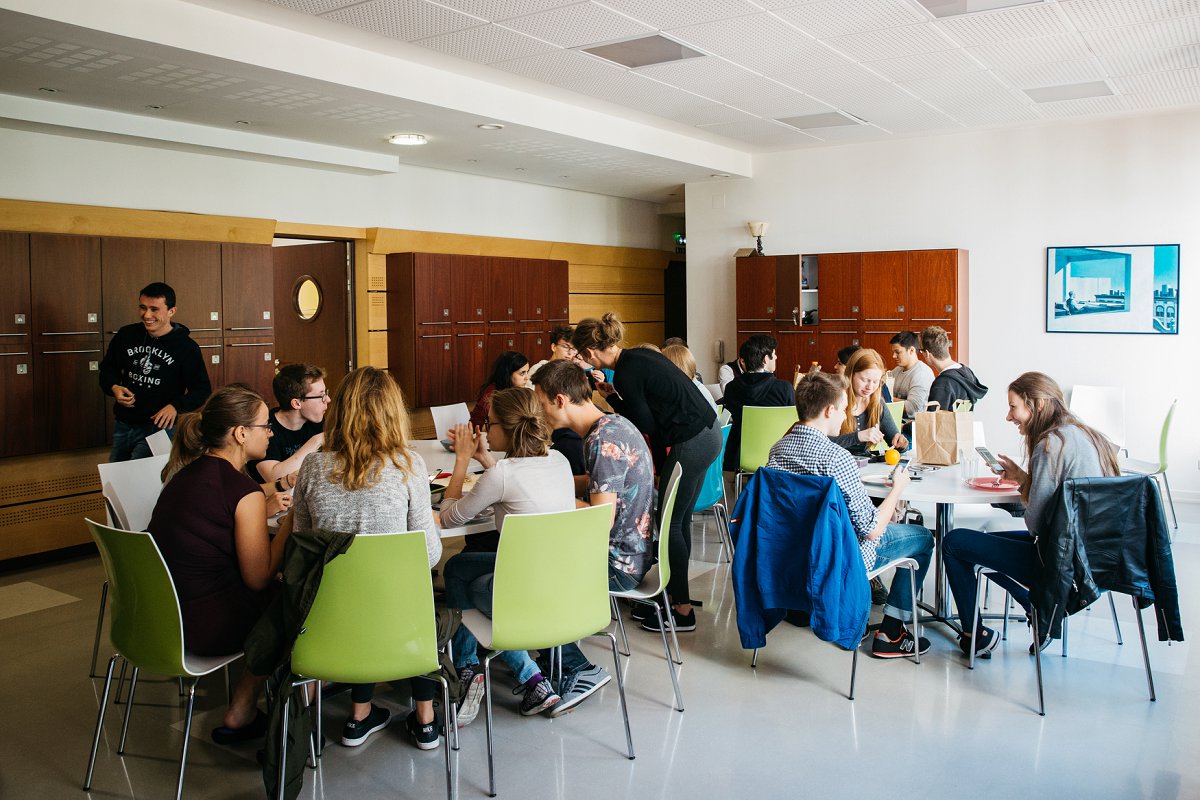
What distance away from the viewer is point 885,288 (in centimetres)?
855

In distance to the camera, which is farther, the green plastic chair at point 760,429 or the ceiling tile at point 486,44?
the green plastic chair at point 760,429

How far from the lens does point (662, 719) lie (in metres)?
3.63

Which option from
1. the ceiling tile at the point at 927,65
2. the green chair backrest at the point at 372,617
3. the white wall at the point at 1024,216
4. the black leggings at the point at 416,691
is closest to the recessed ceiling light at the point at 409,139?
the ceiling tile at the point at 927,65

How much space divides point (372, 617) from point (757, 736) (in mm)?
1499

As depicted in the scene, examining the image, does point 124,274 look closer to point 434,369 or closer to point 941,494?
point 434,369

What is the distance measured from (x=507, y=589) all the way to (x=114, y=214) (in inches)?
186

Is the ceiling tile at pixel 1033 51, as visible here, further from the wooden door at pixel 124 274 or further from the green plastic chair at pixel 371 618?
the wooden door at pixel 124 274

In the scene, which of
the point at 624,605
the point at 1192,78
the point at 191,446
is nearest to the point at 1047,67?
the point at 1192,78

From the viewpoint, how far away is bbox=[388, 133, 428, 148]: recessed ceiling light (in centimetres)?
719

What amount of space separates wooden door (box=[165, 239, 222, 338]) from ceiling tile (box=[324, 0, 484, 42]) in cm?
231

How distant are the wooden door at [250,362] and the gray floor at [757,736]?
9.06ft

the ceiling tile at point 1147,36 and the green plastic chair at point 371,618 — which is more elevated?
the ceiling tile at point 1147,36

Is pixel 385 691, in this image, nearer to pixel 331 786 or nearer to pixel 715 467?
pixel 331 786

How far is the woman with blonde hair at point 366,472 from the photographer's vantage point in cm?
305
